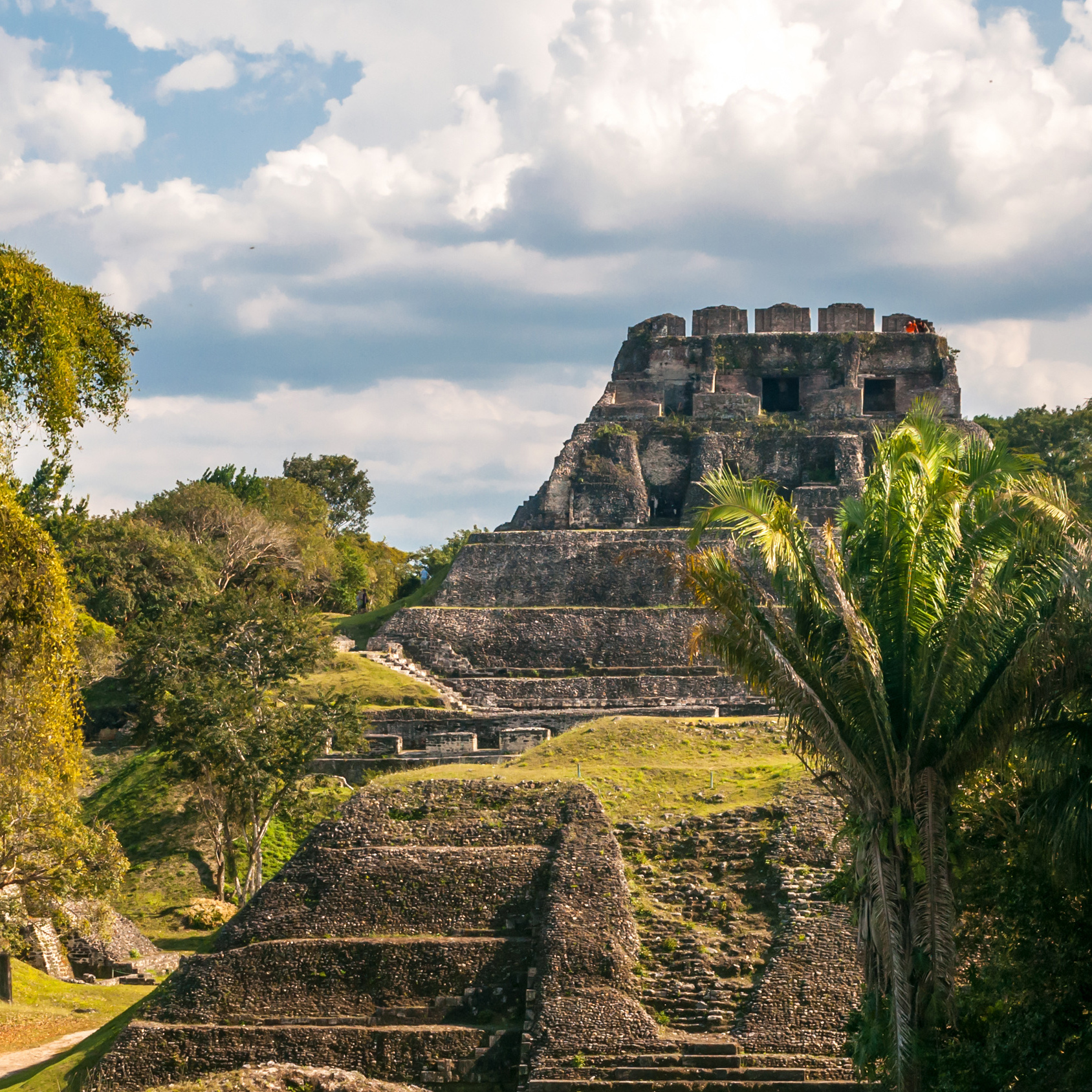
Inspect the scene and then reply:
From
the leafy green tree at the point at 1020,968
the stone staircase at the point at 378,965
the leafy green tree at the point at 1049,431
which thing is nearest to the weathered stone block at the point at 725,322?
the leafy green tree at the point at 1049,431

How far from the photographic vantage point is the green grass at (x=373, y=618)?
37.1m

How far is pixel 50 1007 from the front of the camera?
2152 centimetres

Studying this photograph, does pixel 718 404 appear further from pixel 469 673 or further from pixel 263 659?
pixel 263 659

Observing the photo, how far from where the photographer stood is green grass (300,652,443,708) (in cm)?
3150

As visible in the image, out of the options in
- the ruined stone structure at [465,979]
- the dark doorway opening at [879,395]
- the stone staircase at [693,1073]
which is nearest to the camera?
the stone staircase at [693,1073]

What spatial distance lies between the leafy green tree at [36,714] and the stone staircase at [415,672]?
544 inches

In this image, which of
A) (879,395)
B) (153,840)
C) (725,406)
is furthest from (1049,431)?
(153,840)

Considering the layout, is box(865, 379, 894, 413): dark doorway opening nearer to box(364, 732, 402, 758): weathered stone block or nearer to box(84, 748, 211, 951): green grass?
box(364, 732, 402, 758): weathered stone block

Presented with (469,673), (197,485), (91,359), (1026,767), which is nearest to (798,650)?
(1026,767)

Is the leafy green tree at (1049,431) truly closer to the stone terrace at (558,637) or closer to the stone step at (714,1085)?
the stone terrace at (558,637)

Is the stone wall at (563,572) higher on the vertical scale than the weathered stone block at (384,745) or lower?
higher

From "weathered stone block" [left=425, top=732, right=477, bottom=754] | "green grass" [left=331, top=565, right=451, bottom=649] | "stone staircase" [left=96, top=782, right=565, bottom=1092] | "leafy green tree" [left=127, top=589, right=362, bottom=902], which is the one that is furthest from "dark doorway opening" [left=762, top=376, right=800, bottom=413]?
"stone staircase" [left=96, top=782, right=565, bottom=1092]

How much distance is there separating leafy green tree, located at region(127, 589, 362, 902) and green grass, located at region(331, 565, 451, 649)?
517 cm

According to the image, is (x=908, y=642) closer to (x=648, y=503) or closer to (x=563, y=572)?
(x=563, y=572)
